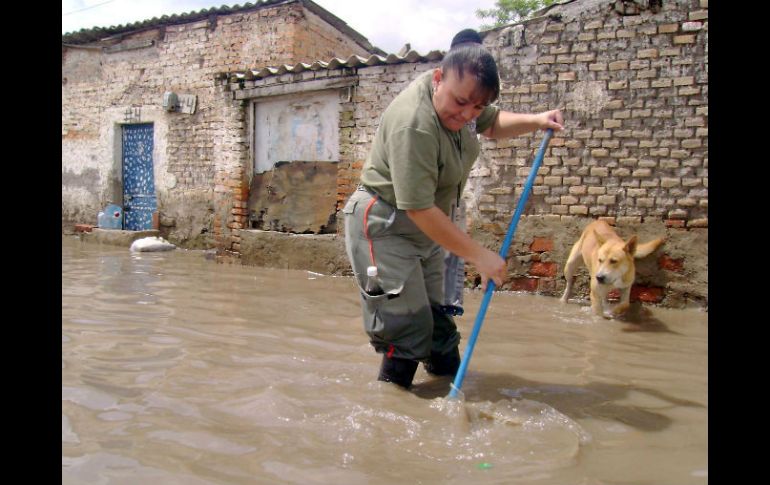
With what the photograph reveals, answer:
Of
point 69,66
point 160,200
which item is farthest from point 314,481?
point 69,66

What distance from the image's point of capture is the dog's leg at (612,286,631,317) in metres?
4.74

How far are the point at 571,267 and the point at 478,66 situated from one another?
3.47 meters

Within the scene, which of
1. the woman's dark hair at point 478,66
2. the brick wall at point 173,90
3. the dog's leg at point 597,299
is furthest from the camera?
the brick wall at point 173,90

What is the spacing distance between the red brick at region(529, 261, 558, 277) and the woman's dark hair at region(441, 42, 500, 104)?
3.58 m

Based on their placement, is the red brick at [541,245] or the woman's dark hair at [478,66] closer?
the woman's dark hair at [478,66]

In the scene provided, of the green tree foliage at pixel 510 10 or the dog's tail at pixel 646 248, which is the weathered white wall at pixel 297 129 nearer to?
the dog's tail at pixel 646 248

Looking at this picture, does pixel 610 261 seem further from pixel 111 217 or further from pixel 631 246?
pixel 111 217

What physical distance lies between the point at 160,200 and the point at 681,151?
875cm

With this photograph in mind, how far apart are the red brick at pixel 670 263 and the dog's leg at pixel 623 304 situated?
54 centimetres

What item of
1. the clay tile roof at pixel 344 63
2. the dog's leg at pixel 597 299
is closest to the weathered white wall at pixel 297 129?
the clay tile roof at pixel 344 63

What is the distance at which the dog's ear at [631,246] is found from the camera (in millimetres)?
4594

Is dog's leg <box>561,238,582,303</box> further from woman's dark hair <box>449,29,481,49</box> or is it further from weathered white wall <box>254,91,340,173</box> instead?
weathered white wall <box>254,91,340,173</box>

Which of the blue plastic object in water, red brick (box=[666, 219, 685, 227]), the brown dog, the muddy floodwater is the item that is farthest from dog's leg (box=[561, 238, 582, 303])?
the blue plastic object in water

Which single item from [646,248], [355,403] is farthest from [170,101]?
[355,403]
